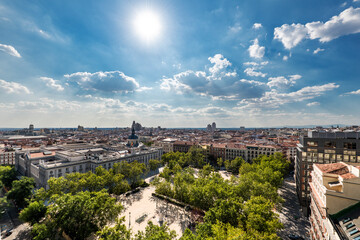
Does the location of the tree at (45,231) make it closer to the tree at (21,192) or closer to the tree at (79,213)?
the tree at (79,213)

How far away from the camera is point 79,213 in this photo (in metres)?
34.5

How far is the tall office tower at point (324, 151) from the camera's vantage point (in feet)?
160

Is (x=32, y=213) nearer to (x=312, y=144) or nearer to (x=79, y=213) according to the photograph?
(x=79, y=213)

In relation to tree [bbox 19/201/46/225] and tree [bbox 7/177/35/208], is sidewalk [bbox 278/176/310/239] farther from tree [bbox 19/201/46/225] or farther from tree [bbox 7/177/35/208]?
tree [bbox 7/177/35/208]

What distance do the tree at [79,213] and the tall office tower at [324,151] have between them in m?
60.4

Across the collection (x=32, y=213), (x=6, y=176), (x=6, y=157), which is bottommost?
(x=32, y=213)

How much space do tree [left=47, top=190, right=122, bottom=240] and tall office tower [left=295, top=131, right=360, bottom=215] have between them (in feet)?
198

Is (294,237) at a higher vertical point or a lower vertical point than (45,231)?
lower

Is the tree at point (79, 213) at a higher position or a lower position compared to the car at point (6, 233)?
higher

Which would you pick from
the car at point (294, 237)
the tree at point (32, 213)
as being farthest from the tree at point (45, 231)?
the car at point (294, 237)

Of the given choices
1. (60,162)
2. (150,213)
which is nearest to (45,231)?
(150,213)

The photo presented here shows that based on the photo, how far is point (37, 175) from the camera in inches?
2564

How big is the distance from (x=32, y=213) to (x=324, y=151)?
288 ft

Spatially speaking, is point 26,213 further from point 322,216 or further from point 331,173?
point 331,173
